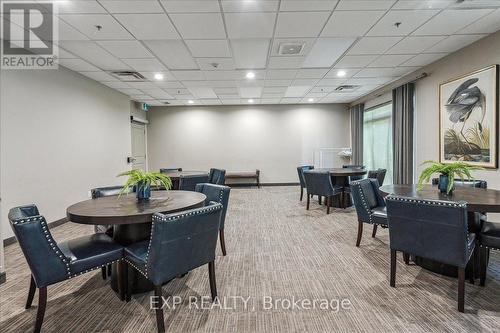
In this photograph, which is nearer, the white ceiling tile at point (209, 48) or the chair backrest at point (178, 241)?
the chair backrest at point (178, 241)

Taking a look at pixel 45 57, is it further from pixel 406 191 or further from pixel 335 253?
pixel 406 191

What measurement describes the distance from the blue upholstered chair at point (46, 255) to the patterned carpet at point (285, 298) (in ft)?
1.37

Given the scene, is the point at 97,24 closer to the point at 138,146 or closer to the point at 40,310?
the point at 40,310

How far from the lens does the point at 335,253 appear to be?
329 centimetres

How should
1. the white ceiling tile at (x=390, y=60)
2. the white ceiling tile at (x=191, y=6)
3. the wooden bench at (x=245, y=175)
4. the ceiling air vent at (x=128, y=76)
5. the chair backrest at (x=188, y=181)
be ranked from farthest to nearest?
1. the wooden bench at (x=245, y=175)
2. the ceiling air vent at (x=128, y=76)
3. the chair backrest at (x=188, y=181)
4. the white ceiling tile at (x=390, y=60)
5. the white ceiling tile at (x=191, y=6)

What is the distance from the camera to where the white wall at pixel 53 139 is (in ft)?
12.1

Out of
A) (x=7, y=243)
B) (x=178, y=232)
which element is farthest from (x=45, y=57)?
(x=178, y=232)

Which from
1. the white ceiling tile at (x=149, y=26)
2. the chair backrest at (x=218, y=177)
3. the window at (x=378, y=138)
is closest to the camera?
the white ceiling tile at (x=149, y=26)

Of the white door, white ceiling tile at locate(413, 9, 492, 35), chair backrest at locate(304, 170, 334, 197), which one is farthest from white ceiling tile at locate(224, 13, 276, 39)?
the white door

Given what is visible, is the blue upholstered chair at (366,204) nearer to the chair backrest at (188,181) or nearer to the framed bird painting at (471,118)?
the framed bird painting at (471,118)

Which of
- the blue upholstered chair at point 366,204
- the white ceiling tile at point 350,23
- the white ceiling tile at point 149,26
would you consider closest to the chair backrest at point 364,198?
the blue upholstered chair at point 366,204

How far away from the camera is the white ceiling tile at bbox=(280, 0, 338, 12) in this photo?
2.85m

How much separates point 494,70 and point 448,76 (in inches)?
38.0

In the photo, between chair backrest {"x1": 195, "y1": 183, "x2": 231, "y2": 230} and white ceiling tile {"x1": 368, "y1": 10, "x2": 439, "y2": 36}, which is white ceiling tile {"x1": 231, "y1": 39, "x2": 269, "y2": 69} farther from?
chair backrest {"x1": 195, "y1": 183, "x2": 231, "y2": 230}
